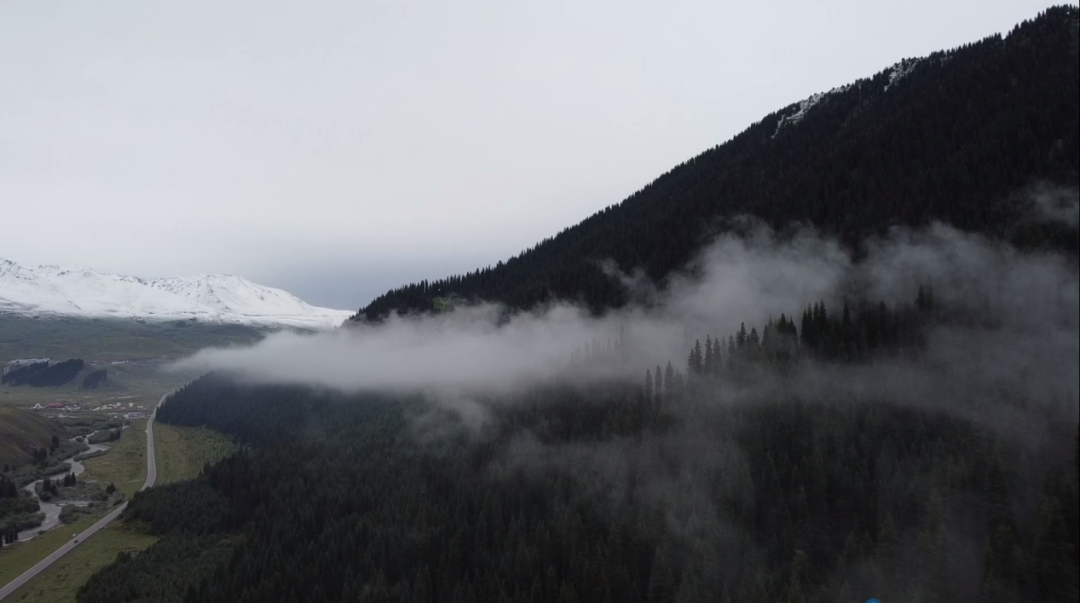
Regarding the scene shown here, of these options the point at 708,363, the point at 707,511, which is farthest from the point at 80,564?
the point at 708,363

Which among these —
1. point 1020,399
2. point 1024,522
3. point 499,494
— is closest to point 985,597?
point 1024,522

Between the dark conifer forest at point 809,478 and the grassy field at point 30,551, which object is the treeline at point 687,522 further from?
the grassy field at point 30,551

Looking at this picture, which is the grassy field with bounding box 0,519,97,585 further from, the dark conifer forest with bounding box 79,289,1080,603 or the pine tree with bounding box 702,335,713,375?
the pine tree with bounding box 702,335,713,375

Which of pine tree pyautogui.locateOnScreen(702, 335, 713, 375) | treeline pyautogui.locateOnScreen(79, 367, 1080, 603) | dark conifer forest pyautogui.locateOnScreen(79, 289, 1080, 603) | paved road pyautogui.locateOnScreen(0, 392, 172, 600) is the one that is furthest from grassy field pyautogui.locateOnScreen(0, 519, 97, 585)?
pine tree pyautogui.locateOnScreen(702, 335, 713, 375)

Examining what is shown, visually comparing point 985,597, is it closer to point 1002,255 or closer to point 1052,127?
point 1002,255

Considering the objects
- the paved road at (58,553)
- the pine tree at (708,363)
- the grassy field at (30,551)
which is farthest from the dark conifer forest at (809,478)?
the grassy field at (30,551)
